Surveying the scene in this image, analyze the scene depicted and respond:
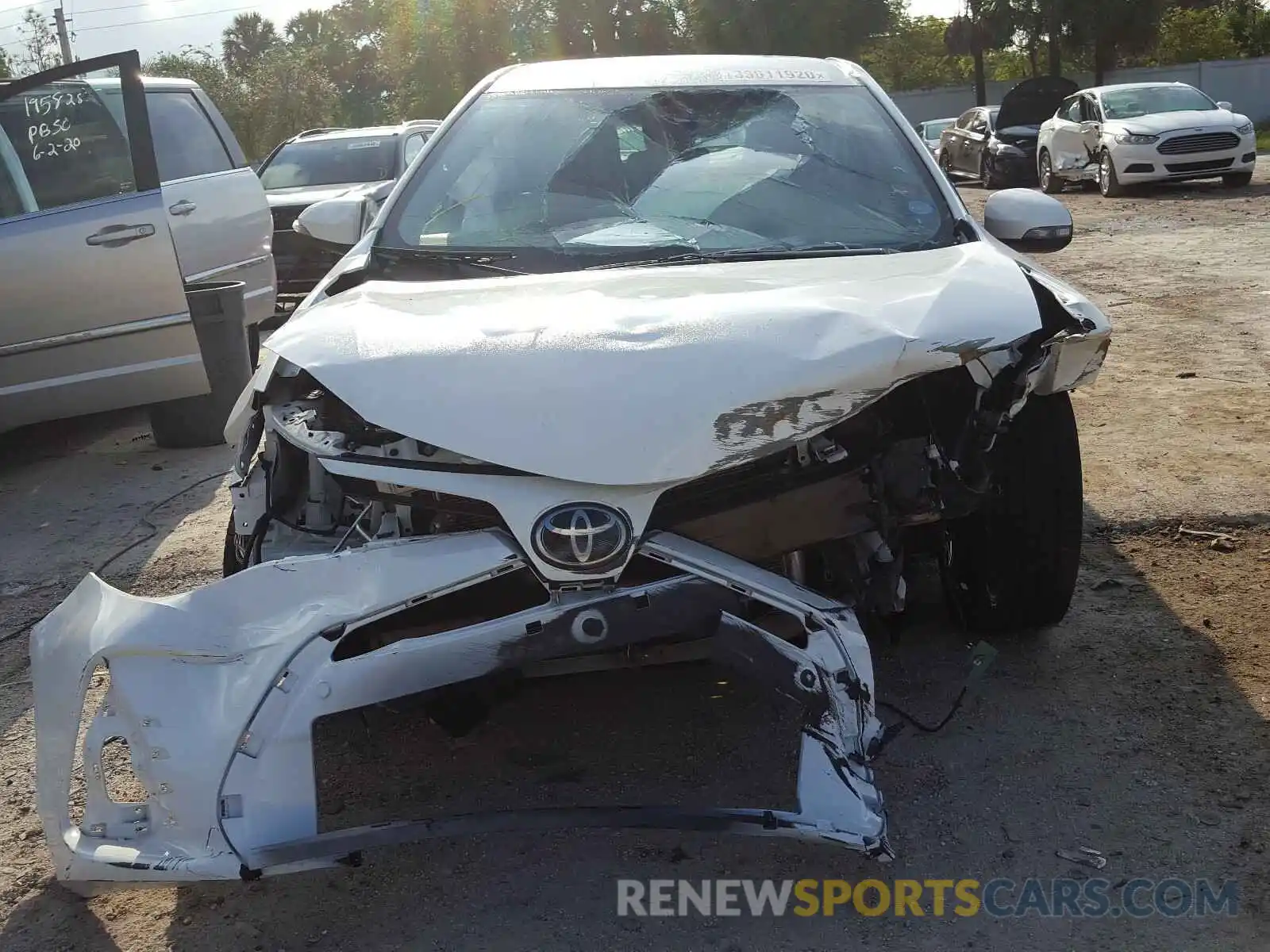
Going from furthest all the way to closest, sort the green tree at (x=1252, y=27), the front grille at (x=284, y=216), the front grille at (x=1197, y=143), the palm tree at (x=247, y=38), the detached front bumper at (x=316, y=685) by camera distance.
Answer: the palm tree at (x=247, y=38) → the green tree at (x=1252, y=27) → the front grille at (x=1197, y=143) → the front grille at (x=284, y=216) → the detached front bumper at (x=316, y=685)

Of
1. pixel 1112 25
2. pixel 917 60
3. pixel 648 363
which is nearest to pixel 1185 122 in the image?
pixel 648 363

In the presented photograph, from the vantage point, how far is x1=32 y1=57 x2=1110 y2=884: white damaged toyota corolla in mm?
2197

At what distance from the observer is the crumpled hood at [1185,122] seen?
15.5 metres

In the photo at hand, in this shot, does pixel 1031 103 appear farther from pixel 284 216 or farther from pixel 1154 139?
pixel 284 216

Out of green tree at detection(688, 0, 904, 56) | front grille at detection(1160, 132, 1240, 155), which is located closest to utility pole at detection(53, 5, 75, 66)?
green tree at detection(688, 0, 904, 56)

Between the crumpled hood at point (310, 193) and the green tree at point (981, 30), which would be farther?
the green tree at point (981, 30)

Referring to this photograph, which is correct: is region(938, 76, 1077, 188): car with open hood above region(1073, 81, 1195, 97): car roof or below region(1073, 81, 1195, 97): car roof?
below

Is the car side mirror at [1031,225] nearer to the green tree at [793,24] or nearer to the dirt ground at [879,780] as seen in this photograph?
the dirt ground at [879,780]

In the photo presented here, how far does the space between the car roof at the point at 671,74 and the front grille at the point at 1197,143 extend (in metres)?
13.1

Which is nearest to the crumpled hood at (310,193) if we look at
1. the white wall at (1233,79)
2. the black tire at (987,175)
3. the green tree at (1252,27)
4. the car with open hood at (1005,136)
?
the car with open hood at (1005,136)

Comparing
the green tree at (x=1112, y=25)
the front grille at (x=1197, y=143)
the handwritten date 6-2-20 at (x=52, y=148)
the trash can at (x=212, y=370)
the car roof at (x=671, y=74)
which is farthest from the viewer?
the green tree at (x=1112, y=25)

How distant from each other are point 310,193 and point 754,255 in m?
8.01

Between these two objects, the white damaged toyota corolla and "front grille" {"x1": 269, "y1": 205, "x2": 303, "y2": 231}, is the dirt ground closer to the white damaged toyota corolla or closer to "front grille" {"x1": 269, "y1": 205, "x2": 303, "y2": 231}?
the white damaged toyota corolla

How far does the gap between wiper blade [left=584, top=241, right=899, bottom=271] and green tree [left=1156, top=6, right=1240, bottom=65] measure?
4472 cm
